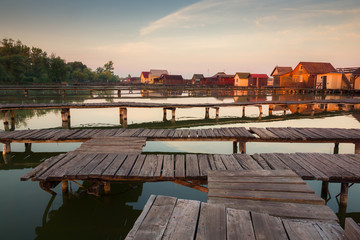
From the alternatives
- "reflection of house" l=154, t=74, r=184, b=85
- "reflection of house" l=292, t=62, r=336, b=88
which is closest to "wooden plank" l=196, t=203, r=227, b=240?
"reflection of house" l=292, t=62, r=336, b=88

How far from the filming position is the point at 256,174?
16.1 ft

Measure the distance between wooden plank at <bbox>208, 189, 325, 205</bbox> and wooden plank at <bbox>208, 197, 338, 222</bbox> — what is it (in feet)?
0.32

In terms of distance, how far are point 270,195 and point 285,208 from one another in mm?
399

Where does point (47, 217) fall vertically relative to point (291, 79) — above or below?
below

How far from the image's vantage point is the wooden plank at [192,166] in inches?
209

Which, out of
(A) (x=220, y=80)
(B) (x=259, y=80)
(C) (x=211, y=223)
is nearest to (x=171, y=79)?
(A) (x=220, y=80)

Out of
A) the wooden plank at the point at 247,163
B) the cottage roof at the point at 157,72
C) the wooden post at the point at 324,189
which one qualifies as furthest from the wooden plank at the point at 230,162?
the cottage roof at the point at 157,72

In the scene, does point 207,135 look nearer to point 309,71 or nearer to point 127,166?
point 127,166

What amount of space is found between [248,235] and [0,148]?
12.7 metres

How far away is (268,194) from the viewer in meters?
3.97

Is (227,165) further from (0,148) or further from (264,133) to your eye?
(0,148)

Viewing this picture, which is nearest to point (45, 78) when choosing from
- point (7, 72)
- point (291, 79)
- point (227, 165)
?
point (7, 72)

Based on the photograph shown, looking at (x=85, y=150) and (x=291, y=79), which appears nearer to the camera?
(x=85, y=150)

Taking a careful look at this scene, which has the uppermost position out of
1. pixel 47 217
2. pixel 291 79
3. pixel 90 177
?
pixel 291 79
